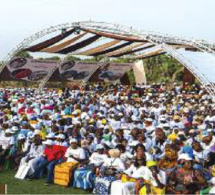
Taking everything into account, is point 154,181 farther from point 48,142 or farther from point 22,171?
point 22,171

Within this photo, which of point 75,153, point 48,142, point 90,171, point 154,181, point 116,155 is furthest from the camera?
point 48,142

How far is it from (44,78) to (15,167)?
59.7 ft

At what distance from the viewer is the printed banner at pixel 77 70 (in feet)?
95.7

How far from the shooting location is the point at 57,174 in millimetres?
9070

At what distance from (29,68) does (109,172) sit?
790 inches

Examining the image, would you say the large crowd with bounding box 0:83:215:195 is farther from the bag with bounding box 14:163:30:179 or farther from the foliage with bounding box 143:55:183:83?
the foliage with bounding box 143:55:183:83

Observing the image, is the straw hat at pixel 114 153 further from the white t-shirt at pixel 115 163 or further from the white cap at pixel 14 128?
the white cap at pixel 14 128

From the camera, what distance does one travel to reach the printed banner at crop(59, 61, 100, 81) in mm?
29156

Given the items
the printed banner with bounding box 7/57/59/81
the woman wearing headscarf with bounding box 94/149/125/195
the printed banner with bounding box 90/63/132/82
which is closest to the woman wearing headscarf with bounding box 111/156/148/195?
the woman wearing headscarf with bounding box 94/149/125/195

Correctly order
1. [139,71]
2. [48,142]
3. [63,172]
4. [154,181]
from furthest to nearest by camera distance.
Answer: [139,71]
[48,142]
[63,172]
[154,181]

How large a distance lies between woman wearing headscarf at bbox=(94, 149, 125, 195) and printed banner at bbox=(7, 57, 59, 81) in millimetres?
18646

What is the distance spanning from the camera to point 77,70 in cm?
2962

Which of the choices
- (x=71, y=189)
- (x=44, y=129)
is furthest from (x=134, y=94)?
(x=71, y=189)

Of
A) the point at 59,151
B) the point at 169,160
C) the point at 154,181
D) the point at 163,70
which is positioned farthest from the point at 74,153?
the point at 163,70
